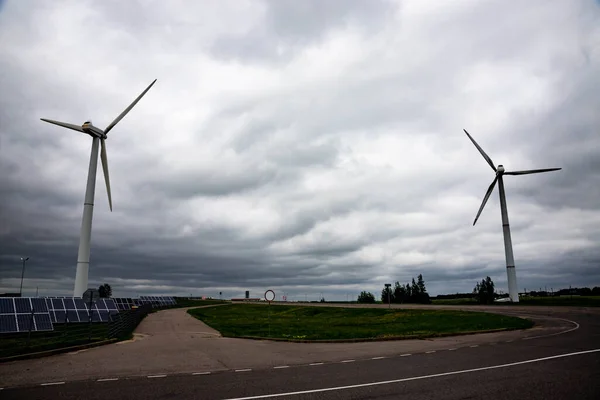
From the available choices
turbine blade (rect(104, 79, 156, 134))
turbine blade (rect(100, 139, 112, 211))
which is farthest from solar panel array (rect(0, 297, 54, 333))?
turbine blade (rect(104, 79, 156, 134))

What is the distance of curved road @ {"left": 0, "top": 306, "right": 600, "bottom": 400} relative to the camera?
10578 millimetres

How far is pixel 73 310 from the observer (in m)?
35.9

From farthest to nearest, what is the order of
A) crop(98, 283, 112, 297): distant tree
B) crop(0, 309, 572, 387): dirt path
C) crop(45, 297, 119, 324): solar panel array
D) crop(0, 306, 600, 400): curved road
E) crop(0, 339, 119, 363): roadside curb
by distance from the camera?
crop(98, 283, 112, 297): distant tree → crop(45, 297, 119, 324): solar panel array → crop(0, 339, 119, 363): roadside curb → crop(0, 309, 572, 387): dirt path → crop(0, 306, 600, 400): curved road

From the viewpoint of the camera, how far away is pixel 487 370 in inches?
514

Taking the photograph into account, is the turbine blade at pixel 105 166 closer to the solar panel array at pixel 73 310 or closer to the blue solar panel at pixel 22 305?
the solar panel array at pixel 73 310

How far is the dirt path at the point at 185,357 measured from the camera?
14438 mm

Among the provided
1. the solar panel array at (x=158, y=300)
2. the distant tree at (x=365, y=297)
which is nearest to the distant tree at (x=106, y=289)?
the solar panel array at (x=158, y=300)

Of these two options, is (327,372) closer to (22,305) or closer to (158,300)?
(22,305)

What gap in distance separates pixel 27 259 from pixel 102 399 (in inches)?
3763

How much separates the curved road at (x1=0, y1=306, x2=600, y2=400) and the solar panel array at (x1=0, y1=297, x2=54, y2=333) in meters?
8.95

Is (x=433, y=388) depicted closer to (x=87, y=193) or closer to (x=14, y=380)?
(x=14, y=380)

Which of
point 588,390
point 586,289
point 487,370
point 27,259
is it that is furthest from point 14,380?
point 586,289

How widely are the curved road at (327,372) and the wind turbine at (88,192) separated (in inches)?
957

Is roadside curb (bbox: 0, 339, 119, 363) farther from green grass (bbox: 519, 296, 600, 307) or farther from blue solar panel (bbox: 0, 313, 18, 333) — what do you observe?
green grass (bbox: 519, 296, 600, 307)
